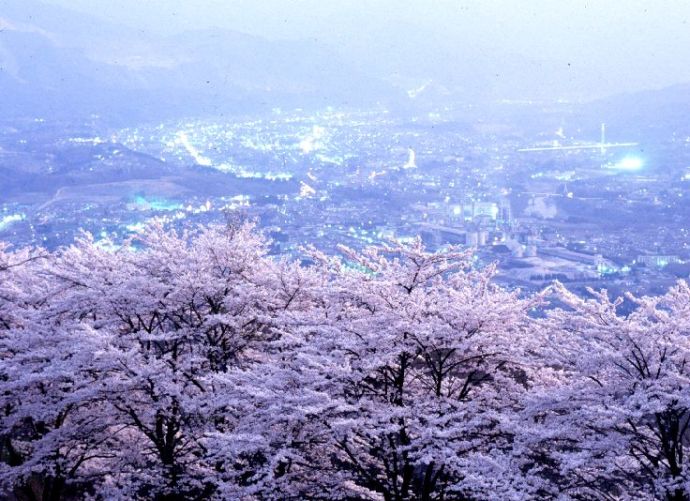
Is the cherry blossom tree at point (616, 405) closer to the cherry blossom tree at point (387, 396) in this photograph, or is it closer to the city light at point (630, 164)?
the cherry blossom tree at point (387, 396)

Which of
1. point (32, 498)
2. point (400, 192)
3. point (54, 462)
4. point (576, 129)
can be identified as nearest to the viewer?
point (54, 462)

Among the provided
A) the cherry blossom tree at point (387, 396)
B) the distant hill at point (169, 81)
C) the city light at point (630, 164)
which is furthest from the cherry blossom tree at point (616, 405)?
the distant hill at point (169, 81)

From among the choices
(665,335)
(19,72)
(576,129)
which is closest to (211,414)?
(665,335)

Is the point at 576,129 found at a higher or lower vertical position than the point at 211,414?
higher

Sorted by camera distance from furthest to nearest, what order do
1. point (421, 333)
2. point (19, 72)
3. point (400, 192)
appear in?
point (19, 72) < point (400, 192) < point (421, 333)

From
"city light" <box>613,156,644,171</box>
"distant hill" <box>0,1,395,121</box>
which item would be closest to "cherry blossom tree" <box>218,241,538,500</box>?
"city light" <box>613,156,644,171</box>

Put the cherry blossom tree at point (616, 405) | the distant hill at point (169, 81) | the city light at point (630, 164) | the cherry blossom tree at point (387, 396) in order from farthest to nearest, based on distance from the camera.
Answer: the distant hill at point (169, 81) → the city light at point (630, 164) → the cherry blossom tree at point (387, 396) → the cherry blossom tree at point (616, 405)

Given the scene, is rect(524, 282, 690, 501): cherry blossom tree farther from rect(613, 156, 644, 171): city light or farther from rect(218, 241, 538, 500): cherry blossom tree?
rect(613, 156, 644, 171): city light

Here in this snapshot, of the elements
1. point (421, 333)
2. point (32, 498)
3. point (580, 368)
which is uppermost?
point (421, 333)

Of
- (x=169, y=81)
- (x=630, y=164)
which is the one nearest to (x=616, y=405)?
(x=630, y=164)

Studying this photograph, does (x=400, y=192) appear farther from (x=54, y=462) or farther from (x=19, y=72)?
(x=19, y=72)

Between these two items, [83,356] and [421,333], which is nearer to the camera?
→ [421,333]
